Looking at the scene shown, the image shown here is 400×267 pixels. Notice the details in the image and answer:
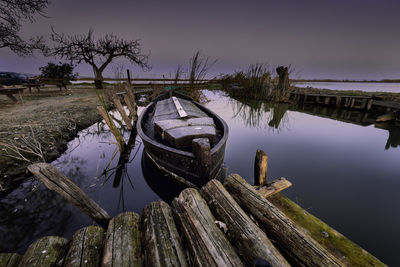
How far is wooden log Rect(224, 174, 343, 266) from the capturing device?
4.76ft

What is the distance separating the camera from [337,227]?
3131 mm

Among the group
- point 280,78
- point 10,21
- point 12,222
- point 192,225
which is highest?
point 10,21

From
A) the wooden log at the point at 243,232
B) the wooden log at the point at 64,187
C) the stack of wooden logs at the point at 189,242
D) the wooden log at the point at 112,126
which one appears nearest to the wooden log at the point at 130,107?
the wooden log at the point at 112,126

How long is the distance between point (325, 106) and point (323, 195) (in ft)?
51.5

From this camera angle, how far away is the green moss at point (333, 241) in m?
1.78

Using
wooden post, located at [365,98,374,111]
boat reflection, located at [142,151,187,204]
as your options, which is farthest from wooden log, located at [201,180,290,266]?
wooden post, located at [365,98,374,111]

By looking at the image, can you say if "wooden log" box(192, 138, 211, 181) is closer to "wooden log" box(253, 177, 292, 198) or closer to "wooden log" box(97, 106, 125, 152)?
"wooden log" box(253, 177, 292, 198)

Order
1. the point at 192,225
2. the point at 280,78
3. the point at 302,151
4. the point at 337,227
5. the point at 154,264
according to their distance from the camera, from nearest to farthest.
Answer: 1. the point at 154,264
2. the point at 192,225
3. the point at 337,227
4. the point at 302,151
5. the point at 280,78

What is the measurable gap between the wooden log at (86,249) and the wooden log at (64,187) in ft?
1.37

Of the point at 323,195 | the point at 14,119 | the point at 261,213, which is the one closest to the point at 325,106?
the point at 323,195

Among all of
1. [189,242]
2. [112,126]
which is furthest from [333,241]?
Result: [112,126]

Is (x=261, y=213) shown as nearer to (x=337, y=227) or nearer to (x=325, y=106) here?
(x=337, y=227)

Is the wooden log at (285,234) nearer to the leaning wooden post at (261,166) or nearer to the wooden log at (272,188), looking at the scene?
the wooden log at (272,188)

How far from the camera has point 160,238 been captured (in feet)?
5.44
